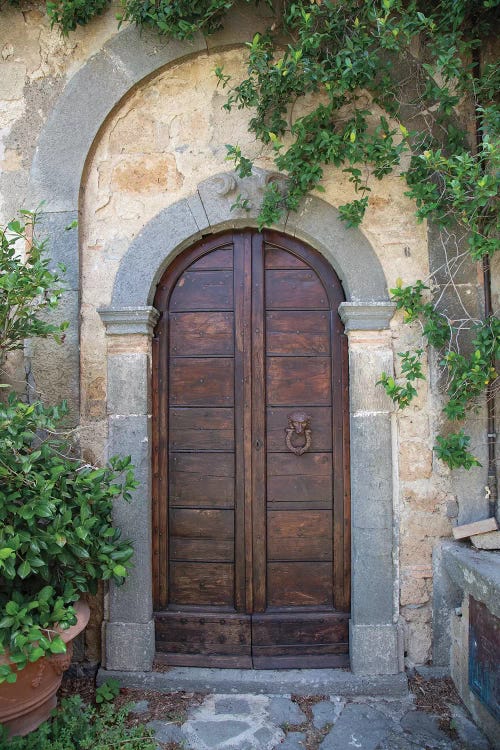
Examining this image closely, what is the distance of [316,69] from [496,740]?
3236 millimetres

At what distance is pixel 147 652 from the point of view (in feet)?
9.90

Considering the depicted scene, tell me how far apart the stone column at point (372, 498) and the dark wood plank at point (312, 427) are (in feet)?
0.55

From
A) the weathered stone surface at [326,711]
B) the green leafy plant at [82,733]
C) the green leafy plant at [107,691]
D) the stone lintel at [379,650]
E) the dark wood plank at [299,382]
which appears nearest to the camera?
the green leafy plant at [82,733]

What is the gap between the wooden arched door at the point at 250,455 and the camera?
3135 mm

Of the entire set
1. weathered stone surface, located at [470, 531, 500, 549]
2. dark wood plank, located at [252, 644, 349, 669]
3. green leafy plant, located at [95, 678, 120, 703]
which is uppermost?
weathered stone surface, located at [470, 531, 500, 549]

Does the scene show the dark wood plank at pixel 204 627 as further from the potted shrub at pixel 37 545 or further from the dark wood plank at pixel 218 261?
the dark wood plank at pixel 218 261

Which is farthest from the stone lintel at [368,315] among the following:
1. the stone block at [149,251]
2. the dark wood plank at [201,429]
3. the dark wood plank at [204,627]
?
the dark wood plank at [204,627]

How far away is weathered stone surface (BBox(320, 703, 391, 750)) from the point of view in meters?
2.54

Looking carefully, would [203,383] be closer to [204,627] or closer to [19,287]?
[19,287]

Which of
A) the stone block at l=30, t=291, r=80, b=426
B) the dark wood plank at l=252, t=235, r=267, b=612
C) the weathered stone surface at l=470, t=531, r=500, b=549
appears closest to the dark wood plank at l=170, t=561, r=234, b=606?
the dark wood plank at l=252, t=235, r=267, b=612

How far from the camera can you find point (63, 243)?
3.10 meters

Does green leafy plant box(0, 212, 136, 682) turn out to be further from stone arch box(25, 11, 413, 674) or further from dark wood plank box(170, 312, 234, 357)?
dark wood plank box(170, 312, 234, 357)

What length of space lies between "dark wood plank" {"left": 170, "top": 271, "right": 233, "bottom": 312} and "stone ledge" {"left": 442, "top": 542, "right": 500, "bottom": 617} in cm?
182

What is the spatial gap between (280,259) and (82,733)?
2.59 metres
